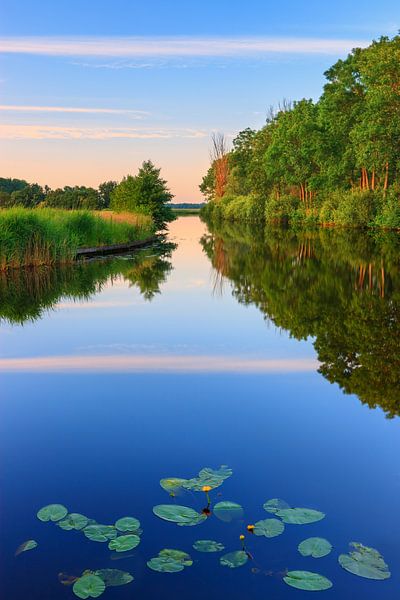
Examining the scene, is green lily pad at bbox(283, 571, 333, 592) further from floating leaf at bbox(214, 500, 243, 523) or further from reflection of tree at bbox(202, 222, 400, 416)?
reflection of tree at bbox(202, 222, 400, 416)

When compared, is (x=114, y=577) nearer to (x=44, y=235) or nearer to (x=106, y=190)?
(x=44, y=235)

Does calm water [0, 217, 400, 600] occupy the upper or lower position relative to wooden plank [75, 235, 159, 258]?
lower

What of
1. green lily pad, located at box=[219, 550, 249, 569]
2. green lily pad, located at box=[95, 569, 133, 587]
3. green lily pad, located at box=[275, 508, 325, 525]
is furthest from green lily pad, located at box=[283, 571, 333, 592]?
green lily pad, located at box=[95, 569, 133, 587]

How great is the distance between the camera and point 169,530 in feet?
18.0

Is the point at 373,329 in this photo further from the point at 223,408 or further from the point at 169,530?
the point at 169,530

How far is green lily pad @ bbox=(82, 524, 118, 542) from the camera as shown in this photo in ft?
17.5

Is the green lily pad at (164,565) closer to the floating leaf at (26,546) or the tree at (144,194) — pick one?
the floating leaf at (26,546)

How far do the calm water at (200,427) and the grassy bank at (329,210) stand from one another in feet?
118

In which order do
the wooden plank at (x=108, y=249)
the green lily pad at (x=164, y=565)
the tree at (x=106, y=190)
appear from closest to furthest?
the green lily pad at (x=164, y=565)
the wooden plank at (x=108, y=249)
the tree at (x=106, y=190)

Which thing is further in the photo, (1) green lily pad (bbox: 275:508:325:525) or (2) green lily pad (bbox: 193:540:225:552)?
(1) green lily pad (bbox: 275:508:325:525)

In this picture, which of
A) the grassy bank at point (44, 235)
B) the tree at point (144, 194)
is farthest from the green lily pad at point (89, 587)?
the tree at point (144, 194)

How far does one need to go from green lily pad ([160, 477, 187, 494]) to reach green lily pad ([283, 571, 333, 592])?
1.72 meters

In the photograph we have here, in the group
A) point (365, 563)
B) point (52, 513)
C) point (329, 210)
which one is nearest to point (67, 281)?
point (52, 513)

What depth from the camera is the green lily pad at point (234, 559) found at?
4.93 m
